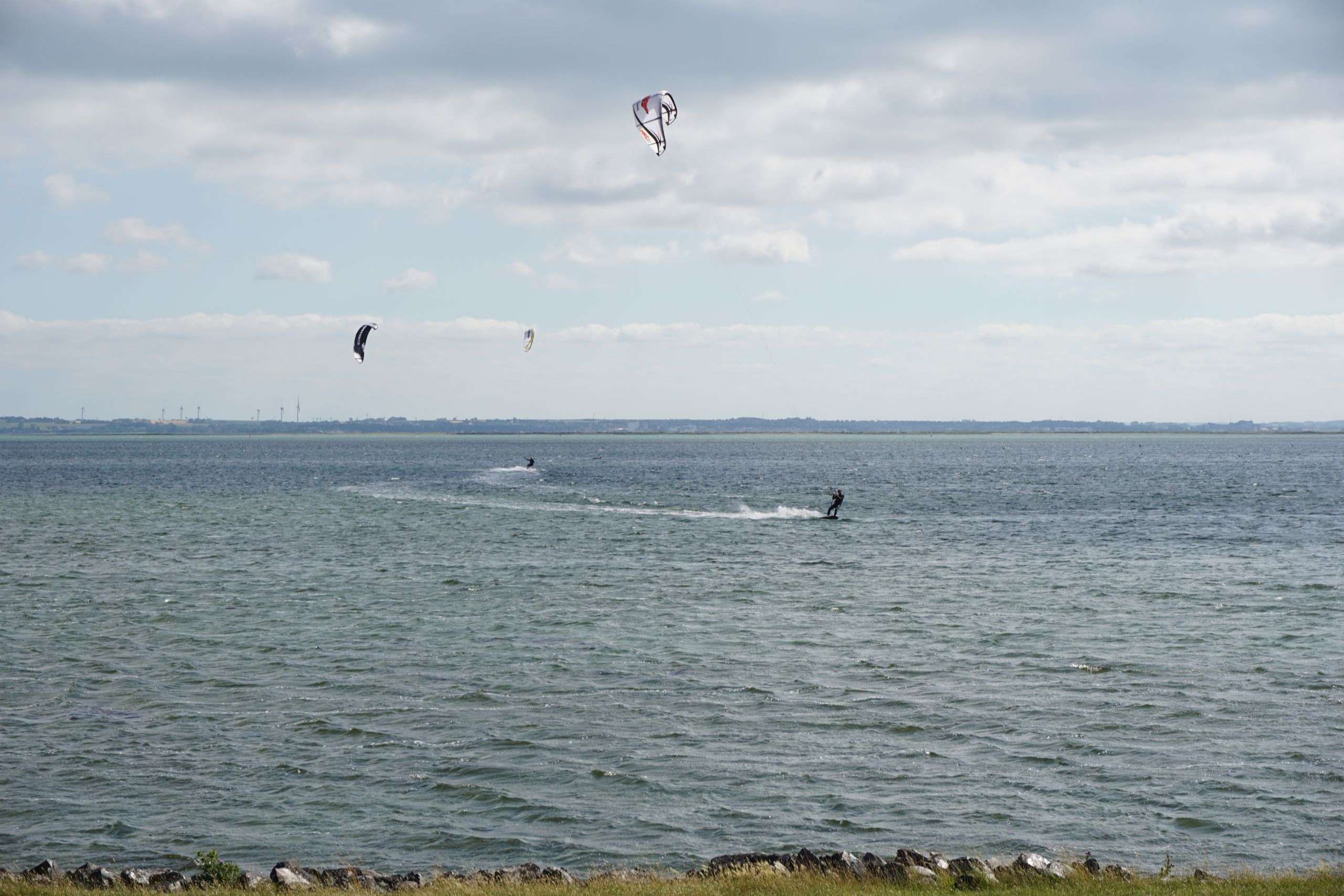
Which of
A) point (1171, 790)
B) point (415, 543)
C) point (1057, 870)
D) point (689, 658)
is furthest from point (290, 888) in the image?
point (415, 543)

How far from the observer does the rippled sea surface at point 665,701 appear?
15883mm

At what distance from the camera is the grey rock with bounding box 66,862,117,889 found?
1291 centimetres

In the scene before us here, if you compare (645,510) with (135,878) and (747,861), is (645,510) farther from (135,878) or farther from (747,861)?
(135,878)

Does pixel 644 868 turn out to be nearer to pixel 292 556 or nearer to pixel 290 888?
pixel 290 888

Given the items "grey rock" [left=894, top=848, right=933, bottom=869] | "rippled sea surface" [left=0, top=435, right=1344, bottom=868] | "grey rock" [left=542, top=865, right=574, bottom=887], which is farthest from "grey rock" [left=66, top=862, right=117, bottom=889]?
"grey rock" [left=894, top=848, right=933, bottom=869]

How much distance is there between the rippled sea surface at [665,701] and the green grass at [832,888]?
7.03ft

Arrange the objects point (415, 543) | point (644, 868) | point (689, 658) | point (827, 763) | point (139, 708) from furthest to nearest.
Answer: point (415, 543)
point (689, 658)
point (139, 708)
point (827, 763)
point (644, 868)

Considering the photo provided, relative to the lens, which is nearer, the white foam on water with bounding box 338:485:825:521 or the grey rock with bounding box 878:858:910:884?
the grey rock with bounding box 878:858:910:884

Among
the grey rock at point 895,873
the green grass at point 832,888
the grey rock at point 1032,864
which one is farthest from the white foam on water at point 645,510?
the green grass at point 832,888

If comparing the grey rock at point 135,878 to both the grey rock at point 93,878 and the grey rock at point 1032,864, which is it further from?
the grey rock at point 1032,864

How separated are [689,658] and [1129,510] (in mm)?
58283

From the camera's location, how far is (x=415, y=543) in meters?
55.0

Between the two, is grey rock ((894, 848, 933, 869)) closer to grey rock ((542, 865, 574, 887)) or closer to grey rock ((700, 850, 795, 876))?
grey rock ((700, 850, 795, 876))

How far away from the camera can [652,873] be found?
13.6m
